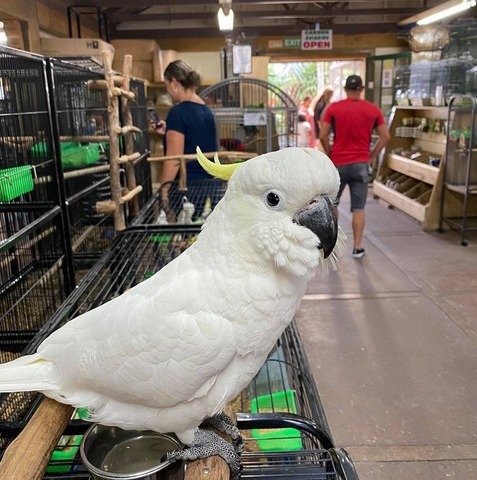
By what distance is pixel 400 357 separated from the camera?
2531 millimetres

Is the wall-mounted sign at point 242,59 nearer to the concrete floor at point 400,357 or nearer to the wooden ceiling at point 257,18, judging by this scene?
the wooden ceiling at point 257,18

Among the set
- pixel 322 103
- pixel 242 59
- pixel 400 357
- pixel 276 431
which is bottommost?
pixel 400 357

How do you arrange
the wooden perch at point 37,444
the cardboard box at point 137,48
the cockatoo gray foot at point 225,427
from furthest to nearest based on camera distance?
the cardboard box at point 137,48 < the cockatoo gray foot at point 225,427 < the wooden perch at point 37,444

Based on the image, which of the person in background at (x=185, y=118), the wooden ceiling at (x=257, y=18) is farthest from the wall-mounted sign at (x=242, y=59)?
the person in background at (x=185, y=118)

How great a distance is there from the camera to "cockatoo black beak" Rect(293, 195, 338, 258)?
839 millimetres

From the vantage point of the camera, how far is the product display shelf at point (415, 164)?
186 inches

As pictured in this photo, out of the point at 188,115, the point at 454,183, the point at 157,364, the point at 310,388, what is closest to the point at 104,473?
the point at 157,364

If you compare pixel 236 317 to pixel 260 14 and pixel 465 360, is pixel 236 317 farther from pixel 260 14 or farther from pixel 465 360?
pixel 260 14

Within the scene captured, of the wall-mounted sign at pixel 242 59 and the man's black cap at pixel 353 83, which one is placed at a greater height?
the wall-mounted sign at pixel 242 59

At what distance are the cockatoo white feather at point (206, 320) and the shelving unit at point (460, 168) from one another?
3.62m

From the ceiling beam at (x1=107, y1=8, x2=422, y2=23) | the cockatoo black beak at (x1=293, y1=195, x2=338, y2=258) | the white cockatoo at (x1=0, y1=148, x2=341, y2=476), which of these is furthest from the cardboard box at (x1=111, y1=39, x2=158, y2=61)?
the cockatoo black beak at (x1=293, y1=195, x2=338, y2=258)

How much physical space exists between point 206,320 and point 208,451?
30cm

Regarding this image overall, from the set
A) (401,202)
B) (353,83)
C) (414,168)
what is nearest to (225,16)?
(353,83)

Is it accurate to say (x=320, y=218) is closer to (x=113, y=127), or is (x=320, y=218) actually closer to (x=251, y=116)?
(x=113, y=127)
